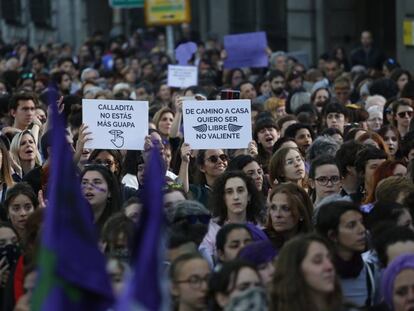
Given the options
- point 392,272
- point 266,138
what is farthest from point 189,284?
point 266,138

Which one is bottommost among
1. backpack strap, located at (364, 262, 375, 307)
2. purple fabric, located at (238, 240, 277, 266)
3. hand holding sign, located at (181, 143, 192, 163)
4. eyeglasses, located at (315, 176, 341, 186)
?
backpack strap, located at (364, 262, 375, 307)

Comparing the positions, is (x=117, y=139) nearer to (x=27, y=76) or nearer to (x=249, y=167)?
(x=249, y=167)

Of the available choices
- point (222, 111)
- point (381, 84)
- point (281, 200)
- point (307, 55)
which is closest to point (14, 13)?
point (307, 55)

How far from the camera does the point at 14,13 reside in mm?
50750

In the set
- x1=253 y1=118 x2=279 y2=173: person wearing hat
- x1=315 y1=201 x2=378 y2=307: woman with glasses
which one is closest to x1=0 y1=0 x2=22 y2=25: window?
x1=253 y1=118 x2=279 y2=173: person wearing hat

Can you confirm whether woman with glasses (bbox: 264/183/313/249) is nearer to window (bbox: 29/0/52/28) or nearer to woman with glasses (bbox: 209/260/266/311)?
woman with glasses (bbox: 209/260/266/311)

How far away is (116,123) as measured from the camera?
12812 mm

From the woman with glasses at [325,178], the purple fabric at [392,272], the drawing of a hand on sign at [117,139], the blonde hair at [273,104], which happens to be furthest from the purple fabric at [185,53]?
the purple fabric at [392,272]

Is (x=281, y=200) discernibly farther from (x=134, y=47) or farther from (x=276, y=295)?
(x=134, y=47)

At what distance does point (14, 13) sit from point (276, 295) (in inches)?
1737

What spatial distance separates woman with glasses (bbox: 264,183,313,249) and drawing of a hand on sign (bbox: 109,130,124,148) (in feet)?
10.1

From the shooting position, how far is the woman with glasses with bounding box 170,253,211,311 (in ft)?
25.4

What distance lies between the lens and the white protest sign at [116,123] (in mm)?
12617

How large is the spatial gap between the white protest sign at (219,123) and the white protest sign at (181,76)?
719 centimetres
